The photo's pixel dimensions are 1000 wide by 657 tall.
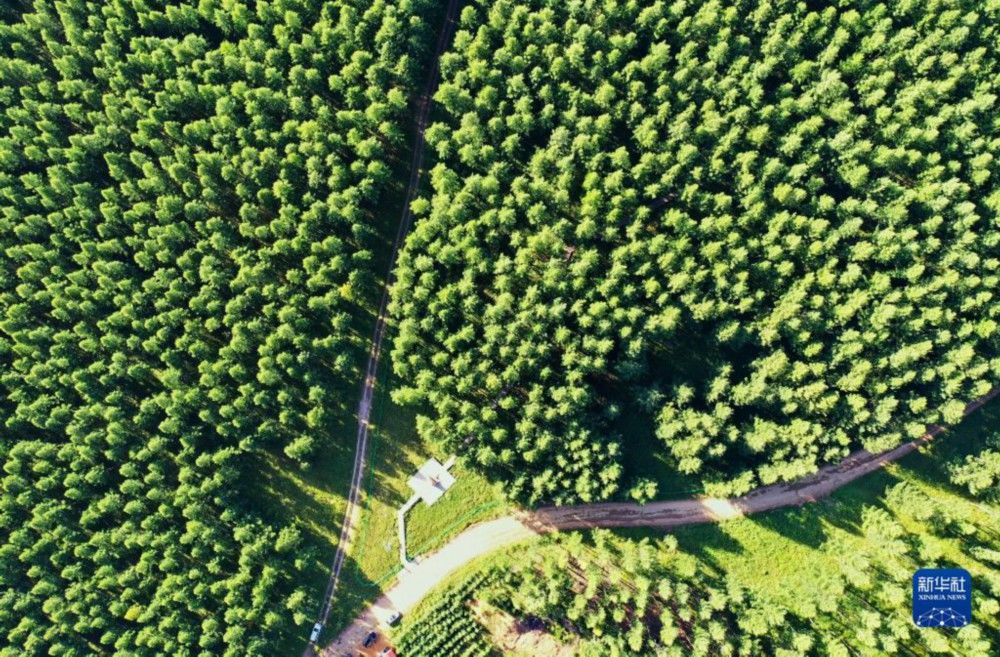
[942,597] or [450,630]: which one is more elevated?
[942,597]

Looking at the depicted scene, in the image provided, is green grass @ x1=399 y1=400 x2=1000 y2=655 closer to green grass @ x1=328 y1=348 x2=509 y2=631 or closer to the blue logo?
the blue logo

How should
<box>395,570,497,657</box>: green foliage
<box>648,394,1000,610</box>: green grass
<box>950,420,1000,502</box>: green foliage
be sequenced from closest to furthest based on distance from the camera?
<box>950,420,1000,502</box>: green foliage
<box>648,394,1000,610</box>: green grass
<box>395,570,497,657</box>: green foliage

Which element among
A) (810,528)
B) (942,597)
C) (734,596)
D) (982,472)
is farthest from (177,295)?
(982,472)

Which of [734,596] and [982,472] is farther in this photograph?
[982,472]

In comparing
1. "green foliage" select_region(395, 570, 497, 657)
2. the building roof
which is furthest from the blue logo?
the building roof

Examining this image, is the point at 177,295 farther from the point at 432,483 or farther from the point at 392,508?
the point at 432,483

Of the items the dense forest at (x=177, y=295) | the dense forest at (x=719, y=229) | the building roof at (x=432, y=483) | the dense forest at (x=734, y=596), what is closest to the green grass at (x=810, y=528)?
the dense forest at (x=734, y=596)

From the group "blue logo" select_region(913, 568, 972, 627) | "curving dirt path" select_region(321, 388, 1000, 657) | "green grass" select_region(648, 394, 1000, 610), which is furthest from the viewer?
"curving dirt path" select_region(321, 388, 1000, 657)
